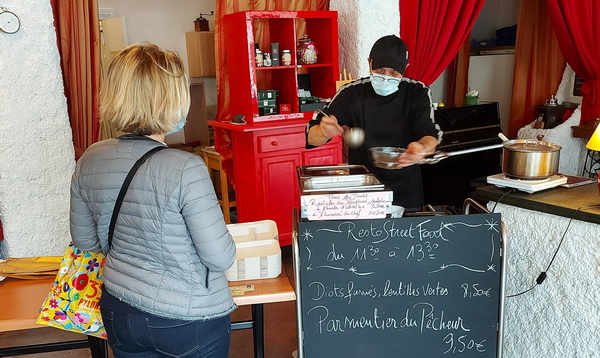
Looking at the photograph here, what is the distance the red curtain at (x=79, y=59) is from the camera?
2715 mm

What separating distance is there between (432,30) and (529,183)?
7.15ft

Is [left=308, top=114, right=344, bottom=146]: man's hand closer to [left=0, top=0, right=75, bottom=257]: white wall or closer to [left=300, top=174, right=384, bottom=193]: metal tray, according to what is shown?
[left=300, top=174, right=384, bottom=193]: metal tray

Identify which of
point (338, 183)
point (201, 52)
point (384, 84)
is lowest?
point (338, 183)

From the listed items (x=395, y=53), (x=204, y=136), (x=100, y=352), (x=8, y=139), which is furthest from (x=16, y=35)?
(x=204, y=136)

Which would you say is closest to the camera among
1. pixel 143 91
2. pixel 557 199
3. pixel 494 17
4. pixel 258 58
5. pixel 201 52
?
pixel 143 91

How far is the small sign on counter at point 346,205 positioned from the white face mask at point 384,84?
0.76m

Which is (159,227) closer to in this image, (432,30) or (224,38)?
(224,38)

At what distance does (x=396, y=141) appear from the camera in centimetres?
234

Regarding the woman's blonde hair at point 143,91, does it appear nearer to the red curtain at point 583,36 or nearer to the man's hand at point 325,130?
the man's hand at point 325,130

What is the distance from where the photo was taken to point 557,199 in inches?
76.6

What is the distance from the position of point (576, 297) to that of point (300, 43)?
2.62 metres

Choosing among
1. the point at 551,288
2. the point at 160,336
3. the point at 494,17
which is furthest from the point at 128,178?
the point at 494,17

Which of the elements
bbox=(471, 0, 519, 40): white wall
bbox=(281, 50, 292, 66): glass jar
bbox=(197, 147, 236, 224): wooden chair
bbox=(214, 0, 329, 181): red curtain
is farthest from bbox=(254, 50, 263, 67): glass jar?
bbox=(471, 0, 519, 40): white wall

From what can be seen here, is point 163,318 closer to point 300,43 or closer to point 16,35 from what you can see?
point 16,35
